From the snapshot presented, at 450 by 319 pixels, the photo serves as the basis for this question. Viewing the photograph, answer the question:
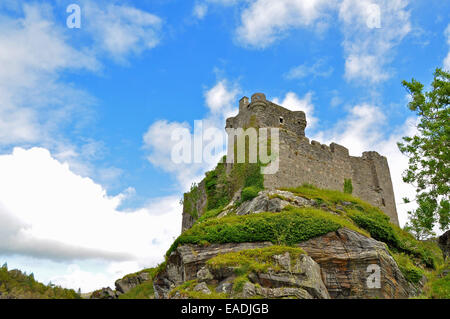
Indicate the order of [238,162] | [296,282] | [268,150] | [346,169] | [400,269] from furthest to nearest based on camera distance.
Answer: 1. [346,169]
2. [238,162]
3. [268,150]
4. [400,269]
5. [296,282]

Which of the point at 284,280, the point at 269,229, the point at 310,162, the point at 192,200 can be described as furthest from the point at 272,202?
the point at 192,200

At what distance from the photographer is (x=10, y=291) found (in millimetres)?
40219

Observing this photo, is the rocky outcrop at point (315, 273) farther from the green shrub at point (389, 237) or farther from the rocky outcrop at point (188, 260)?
the green shrub at point (389, 237)

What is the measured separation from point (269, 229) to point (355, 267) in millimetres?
4568

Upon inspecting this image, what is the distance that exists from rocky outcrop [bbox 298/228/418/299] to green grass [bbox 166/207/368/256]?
0.55 metres

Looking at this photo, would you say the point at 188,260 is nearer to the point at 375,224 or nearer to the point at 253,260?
the point at 253,260

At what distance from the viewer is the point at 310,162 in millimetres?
27734

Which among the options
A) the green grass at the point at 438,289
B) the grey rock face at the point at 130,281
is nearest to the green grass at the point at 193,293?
the green grass at the point at 438,289

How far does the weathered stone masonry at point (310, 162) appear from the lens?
26.4 metres

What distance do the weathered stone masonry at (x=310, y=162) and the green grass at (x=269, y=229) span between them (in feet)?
17.9

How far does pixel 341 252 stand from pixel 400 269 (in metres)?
3.78

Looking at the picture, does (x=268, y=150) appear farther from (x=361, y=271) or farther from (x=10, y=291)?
(x=10, y=291)

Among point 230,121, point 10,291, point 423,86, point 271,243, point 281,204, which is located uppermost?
point 230,121
